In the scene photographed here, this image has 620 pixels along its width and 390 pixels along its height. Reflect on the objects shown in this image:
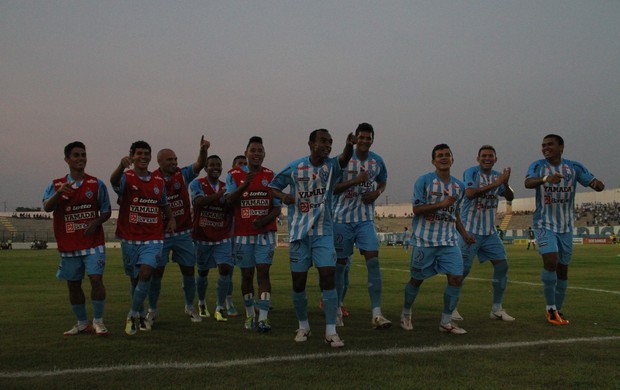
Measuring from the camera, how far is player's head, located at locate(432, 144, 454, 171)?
23.6 ft

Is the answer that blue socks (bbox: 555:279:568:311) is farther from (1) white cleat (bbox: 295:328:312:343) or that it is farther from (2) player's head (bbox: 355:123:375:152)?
(1) white cleat (bbox: 295:328:312:343)

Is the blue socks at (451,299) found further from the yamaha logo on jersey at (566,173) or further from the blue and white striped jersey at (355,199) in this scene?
the yamaha logo on jersey at (566,173)

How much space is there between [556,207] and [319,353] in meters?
4.56

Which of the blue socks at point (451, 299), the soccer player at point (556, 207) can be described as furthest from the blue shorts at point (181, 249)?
the soccer player at point (556, 207)

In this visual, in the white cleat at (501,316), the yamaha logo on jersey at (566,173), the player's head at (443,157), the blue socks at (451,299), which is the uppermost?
the player's head at (443,157)

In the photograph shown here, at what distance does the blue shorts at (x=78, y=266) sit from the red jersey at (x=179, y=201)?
156cm

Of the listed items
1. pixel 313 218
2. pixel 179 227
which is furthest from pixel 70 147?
pixel 313 218

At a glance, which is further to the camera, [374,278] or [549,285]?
[549,285]

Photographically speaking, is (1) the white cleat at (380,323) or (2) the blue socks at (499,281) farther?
(2) the blue socks at (499,281)

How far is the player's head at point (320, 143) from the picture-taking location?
21.2 ft

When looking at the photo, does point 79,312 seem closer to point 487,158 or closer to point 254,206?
point 254,206

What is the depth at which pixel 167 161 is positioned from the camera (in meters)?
8.05

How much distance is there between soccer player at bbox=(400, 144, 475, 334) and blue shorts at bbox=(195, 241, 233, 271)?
297cm

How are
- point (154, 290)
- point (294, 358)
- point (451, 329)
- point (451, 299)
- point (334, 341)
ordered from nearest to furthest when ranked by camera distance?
point (294, 358)
point (334, 341)
point (451, 329)
point (451, 299)
point (154, 290)
